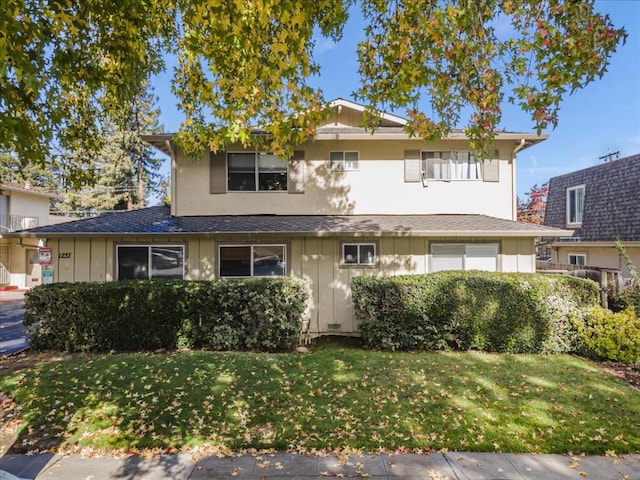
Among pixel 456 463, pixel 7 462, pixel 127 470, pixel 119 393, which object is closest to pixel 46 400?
pixel 119 393

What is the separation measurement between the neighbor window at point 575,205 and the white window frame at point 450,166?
363 inches

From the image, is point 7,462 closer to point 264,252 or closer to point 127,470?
point 127,470

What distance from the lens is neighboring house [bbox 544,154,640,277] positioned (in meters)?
12.6

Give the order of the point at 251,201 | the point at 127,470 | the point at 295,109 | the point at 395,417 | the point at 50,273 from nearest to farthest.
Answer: the point at 127,470
the point at 395,417
the point at 295,109
the point at 50,273
the point at 251,201

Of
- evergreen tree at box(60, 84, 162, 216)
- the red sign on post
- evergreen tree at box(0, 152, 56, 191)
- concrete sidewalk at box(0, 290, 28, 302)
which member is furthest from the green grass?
evergreen tree at box(60, 84, 162, 216)

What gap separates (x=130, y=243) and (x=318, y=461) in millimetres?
7479

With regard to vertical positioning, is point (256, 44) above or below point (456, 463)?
above

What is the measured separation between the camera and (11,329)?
10.5m

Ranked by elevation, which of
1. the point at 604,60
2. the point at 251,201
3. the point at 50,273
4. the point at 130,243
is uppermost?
the point at 604,60

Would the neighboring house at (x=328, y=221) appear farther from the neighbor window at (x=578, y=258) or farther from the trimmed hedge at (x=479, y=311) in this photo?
the neighbor window at (x=578, y=258)

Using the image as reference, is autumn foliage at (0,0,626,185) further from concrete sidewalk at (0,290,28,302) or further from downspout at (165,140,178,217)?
concrete sidewalk at (0,290,28,302)

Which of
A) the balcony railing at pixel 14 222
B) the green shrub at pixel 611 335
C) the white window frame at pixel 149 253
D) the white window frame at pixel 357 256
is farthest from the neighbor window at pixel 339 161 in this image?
the balcony railing at pixel 14 222

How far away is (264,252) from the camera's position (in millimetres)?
8906

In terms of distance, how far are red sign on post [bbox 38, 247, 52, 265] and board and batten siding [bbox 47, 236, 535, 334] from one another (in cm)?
46
